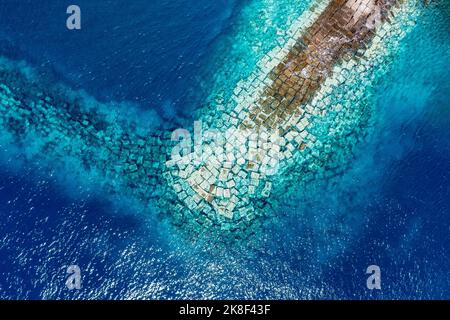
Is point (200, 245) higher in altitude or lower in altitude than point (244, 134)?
lower

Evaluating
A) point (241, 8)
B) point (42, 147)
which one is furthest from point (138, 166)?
point (241, 8)

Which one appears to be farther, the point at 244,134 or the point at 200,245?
the point at 244,134

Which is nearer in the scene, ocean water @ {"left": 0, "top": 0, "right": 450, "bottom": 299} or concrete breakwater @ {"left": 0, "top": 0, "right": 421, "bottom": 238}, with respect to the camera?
ocean water @ {"left": 0, "top": 0, "right": 450, "bottom": 299}

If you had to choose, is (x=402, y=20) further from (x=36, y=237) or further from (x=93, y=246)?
(x=36, y=237)

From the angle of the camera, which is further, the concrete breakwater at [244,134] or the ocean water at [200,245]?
the concrete breakwater at [244,134]
